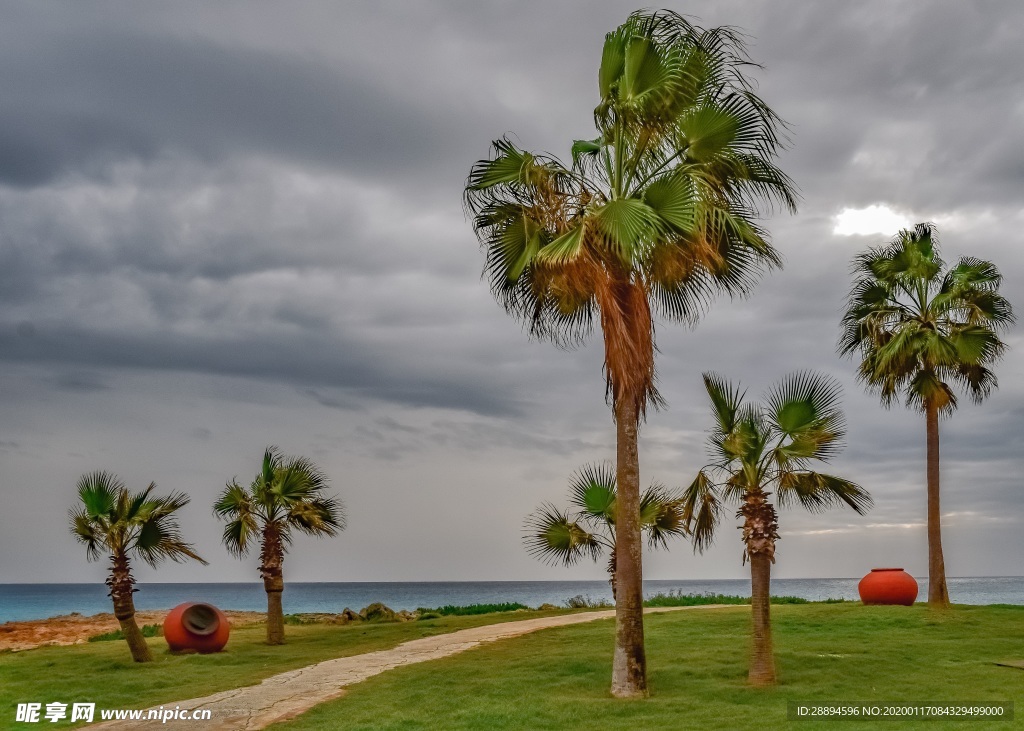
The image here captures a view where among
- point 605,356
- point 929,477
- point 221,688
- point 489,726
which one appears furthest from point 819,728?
point 929,477

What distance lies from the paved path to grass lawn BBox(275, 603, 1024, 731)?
0.54m

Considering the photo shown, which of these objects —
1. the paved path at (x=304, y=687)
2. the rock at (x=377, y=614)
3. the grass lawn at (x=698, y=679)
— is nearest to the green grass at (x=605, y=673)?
the grass lawn at (x=698, y=679)

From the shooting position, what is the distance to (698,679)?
15.5m

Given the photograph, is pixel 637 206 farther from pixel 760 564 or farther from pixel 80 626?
pixel 80 626

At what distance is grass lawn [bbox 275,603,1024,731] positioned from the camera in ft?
41.3

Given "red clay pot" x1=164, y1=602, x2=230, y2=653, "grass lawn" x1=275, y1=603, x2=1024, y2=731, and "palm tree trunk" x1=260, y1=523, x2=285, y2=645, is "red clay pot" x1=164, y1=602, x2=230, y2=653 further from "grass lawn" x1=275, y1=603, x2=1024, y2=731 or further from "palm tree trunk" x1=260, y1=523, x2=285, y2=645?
"grass lawn" x1=275, y1=603, x2=1024, y2=731

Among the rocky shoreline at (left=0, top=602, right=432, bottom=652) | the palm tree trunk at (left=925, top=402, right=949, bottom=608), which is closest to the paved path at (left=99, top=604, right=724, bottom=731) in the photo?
the rocky shoreline at (left=0, top=602, right=432, bottom=652)

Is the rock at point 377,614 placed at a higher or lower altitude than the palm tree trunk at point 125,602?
lower

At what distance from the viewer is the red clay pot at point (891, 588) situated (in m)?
26.2

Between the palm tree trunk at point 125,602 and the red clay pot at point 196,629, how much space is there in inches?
50.0

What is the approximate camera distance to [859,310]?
86.6ft

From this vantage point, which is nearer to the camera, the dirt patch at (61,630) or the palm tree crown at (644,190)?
the palm tree crown at (644,190)

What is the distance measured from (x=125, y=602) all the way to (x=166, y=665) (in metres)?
1.75

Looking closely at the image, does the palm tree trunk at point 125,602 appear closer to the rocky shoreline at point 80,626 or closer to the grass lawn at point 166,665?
the grass lawn at point 166,665
